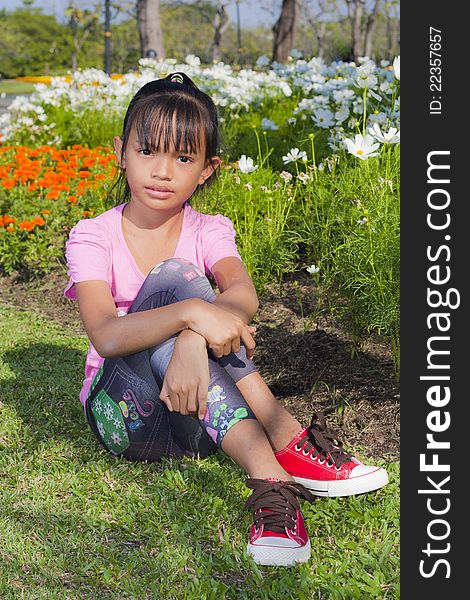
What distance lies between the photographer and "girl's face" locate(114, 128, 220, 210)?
232 cm

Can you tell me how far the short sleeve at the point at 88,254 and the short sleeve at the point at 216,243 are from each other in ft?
0.99

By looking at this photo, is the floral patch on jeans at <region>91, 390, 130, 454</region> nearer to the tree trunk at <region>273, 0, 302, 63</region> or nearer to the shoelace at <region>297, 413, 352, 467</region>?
the shoelace at <region>297, 413, 352, 467</region>

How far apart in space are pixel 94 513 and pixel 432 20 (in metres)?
1.52

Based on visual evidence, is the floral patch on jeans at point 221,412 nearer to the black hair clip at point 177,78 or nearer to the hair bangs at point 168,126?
the hair bangs at point 168,126

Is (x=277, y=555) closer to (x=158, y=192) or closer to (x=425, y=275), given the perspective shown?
(x=425, y=275)

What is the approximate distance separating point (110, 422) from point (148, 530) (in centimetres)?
35

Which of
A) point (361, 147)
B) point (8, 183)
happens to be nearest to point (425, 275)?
point (361, 147)

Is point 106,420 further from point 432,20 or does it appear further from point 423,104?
point 432,20

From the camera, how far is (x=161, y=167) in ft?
7.58

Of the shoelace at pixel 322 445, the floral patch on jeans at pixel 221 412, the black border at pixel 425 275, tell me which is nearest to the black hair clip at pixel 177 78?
the black border at pixel 425 275

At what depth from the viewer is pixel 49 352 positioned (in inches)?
142

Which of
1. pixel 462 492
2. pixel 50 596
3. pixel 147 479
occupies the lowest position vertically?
pixel 50 596

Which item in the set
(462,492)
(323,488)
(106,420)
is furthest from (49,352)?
(462,492)

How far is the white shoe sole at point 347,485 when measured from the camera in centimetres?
231
